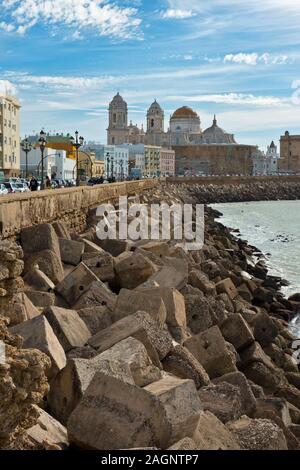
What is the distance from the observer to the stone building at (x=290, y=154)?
11294 centimetres

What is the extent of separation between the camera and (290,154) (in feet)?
373

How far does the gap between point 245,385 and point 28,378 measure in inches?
92.4

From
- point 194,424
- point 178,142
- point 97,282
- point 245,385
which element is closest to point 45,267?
point 97,282

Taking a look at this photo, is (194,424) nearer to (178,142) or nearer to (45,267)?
(45,267)

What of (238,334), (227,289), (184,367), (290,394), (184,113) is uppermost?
(184,113)

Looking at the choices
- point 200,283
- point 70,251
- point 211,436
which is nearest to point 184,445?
point 211,436

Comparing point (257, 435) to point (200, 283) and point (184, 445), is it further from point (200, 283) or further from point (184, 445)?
point (200, 283)

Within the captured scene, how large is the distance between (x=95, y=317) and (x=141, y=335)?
97cm

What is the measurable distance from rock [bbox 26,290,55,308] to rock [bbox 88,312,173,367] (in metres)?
1.21

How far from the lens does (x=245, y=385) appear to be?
5.26m

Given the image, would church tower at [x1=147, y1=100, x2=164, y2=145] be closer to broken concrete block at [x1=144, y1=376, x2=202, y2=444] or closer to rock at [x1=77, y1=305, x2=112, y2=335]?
rock at [x1=77, y1=305, x2=112, y2=335]

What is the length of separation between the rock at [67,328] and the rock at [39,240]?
275 centimetres

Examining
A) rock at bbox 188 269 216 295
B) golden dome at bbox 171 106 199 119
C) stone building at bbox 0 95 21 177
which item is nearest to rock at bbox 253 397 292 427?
rock at bbox 188 269 216 295

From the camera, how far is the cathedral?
99.1 m
